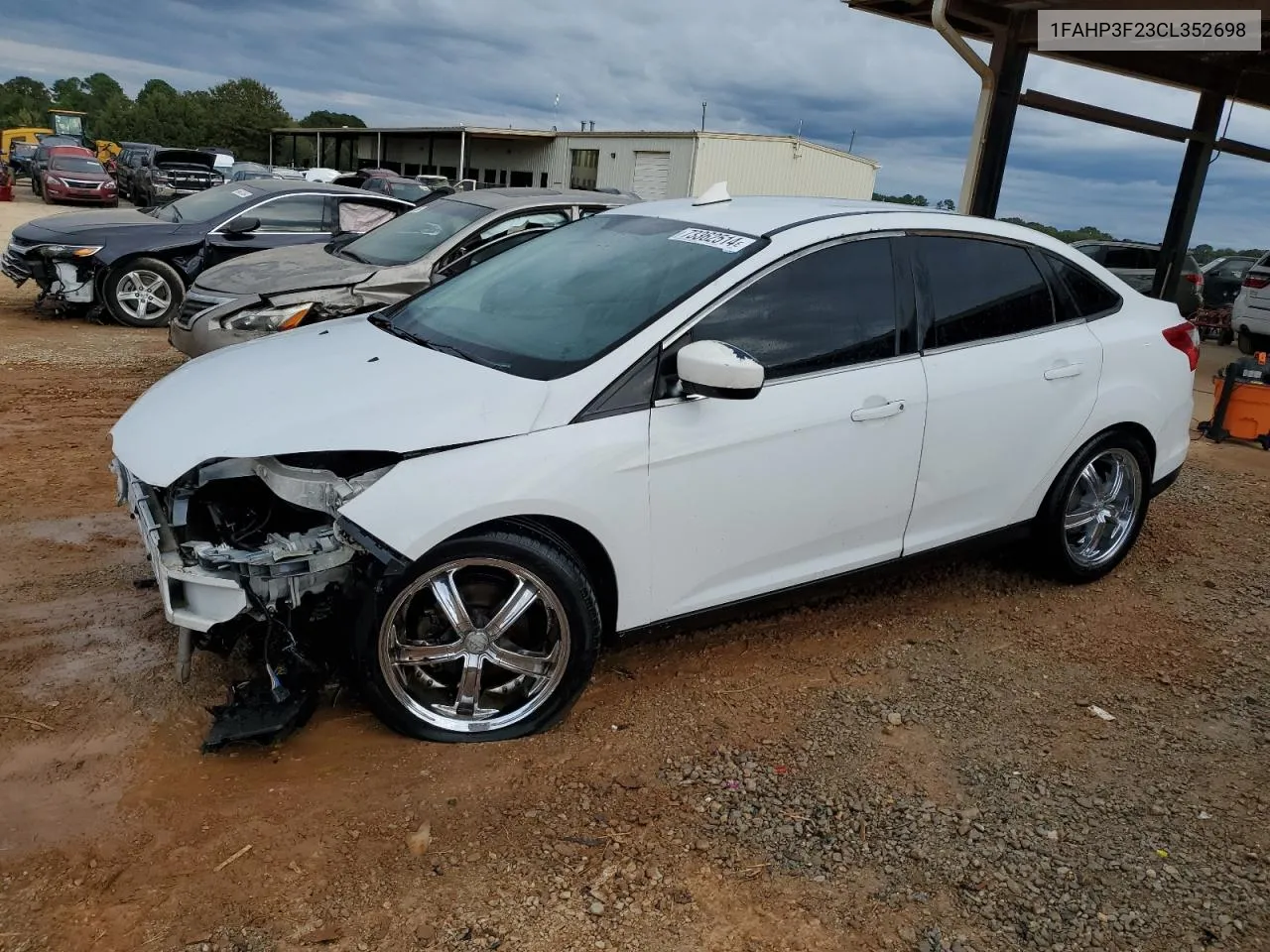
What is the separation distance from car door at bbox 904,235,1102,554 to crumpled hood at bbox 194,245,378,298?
178 inches

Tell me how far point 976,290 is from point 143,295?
29.2 ft

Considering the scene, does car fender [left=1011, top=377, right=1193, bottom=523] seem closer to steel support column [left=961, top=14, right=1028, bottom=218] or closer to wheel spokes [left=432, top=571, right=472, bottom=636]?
wheel spokes [left=432, top=571, right=472, bottom=636]

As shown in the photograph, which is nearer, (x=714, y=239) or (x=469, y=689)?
(x=469, y=689)

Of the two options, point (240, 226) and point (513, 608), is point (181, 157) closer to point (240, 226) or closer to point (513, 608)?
point (240, 226)

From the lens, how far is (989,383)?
3916mm

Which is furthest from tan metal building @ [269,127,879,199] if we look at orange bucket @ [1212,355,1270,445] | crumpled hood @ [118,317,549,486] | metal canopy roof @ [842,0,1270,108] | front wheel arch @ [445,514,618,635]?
front wheel arch @ [445,514,618,635]

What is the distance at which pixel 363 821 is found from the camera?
274cm

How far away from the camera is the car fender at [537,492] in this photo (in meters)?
2.80

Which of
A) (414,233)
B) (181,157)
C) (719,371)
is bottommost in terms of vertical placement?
(719,371)

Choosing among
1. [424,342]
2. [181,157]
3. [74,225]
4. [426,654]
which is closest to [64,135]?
[181,157]

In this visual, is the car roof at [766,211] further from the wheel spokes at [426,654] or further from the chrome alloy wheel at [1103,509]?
the wheel spokes at [426,654]

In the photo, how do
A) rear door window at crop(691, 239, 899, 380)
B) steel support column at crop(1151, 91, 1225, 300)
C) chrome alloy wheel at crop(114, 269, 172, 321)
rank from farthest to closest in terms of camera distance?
steel support column at crop(1151, 91, 1225, 300) → chrome alloy wheel at crop(114, 269, 172, 321) → rear door window at crop(691, 239, 899, 380)

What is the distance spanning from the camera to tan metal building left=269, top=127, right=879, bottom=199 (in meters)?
31.5

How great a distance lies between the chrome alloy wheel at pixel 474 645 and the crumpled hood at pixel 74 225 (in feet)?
27.5
